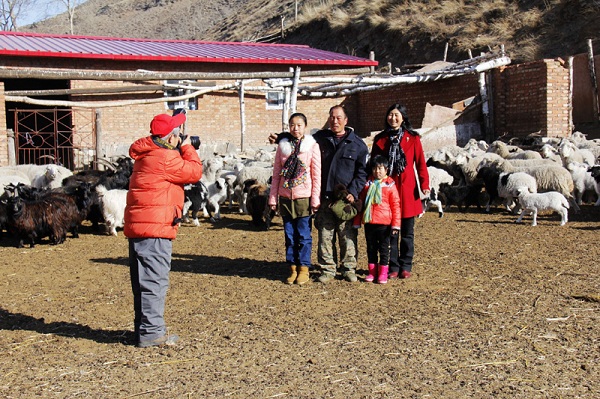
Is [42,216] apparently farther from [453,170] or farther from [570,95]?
[570,95]

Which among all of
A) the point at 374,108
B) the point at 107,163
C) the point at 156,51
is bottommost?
the point at 107,163

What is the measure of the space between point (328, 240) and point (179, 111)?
8.39 ft

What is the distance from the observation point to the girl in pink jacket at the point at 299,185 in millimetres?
7398

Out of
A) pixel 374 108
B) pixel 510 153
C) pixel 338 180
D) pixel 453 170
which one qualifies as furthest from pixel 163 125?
pixel 374 108

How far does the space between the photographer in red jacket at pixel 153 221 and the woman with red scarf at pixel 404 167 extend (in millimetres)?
2748

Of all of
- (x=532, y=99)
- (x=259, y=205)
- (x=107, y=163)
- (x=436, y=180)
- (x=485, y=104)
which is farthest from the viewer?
(x=485, y=104)

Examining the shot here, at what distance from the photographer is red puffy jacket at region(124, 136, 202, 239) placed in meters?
5.43

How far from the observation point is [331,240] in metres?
7.62

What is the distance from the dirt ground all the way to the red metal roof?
15295 millimetres

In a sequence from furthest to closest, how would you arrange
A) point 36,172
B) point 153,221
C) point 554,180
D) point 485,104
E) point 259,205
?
point 485,104 < point 36,172 < point 554,180 < point 259,205 < point 153,221

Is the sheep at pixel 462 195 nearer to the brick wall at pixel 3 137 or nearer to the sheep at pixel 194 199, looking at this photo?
the sheep at pixel 194 199

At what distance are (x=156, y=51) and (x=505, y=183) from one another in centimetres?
1767

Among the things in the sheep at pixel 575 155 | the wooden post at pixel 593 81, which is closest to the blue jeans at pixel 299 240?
the sheep at pixel 575 155

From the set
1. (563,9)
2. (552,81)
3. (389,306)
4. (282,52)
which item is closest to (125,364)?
(389,306)
